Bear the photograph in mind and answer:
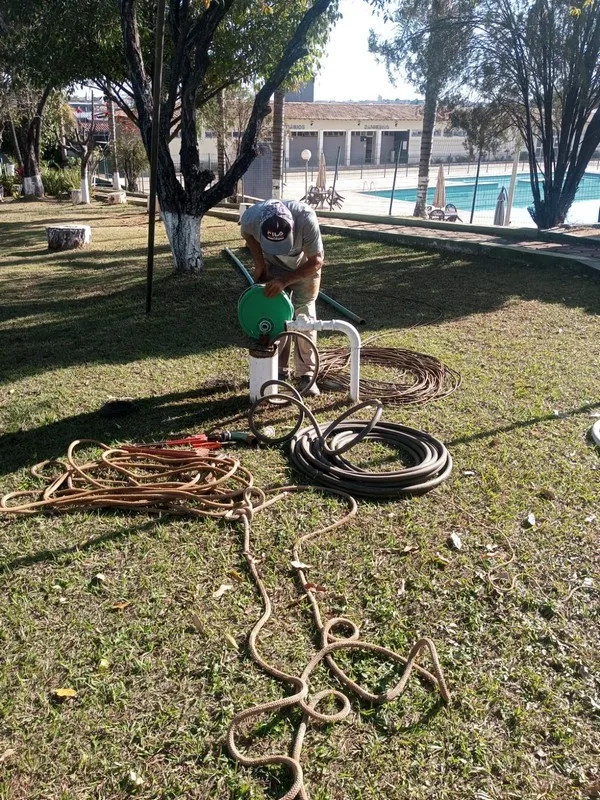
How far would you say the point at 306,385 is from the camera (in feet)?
17.2

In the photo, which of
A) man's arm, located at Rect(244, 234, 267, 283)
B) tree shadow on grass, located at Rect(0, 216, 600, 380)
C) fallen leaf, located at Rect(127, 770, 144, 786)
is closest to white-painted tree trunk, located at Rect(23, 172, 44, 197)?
tree shadow on grass, located at Rect(0, 216, 600, 380)

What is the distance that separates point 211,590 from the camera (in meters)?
2.95

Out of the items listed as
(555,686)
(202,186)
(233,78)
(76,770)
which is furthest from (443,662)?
(233,78)

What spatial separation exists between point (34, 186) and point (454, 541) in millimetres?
27344

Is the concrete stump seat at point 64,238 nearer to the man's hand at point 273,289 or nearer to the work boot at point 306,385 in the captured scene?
the work boot at point 306,385

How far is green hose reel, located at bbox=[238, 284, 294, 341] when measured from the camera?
Result: 4586 mm

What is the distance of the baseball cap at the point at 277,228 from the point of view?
4543mm

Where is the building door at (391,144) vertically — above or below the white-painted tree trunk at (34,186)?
above

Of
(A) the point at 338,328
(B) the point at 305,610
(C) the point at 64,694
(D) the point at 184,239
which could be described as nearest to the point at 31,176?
(D) the point at 184,239

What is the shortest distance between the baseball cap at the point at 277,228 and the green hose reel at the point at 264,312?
334mm

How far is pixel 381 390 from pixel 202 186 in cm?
499

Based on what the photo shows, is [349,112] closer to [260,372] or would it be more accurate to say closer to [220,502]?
[260,372]

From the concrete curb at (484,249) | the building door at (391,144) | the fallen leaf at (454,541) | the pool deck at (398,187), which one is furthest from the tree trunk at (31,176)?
the building door at (391,144)

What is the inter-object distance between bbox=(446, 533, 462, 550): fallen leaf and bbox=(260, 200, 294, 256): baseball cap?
238 centimetres
